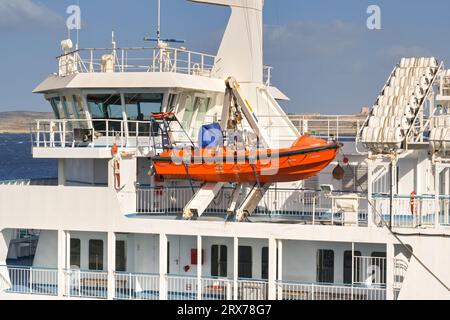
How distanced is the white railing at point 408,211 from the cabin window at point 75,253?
340 inches

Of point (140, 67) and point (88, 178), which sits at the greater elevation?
point (140, 67)

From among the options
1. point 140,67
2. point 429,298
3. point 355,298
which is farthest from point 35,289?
point 429,298

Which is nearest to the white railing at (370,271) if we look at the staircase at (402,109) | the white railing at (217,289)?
the staircase at (402,109)

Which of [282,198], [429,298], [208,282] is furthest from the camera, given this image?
[282,198]

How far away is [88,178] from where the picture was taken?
2664cm

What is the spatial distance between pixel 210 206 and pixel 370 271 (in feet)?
18.5

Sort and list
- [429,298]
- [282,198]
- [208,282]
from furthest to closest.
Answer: [282,198], [208,282], [429,298]

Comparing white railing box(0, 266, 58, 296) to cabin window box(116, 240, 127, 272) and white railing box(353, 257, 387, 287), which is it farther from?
white railing box(353, 257, 387, 287)

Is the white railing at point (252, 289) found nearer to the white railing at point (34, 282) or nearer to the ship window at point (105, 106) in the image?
the white railing at point (34, 282)

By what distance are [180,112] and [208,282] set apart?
18.3ft

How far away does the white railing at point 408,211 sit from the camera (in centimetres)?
2238

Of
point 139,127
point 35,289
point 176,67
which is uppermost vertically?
point 176,67

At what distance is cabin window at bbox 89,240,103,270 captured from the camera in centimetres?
2520
